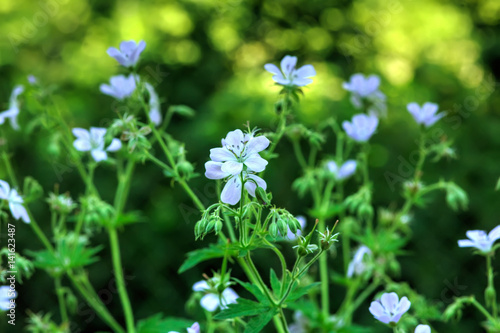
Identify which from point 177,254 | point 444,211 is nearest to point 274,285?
point 177,254

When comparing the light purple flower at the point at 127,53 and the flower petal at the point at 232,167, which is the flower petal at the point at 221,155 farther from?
the light purple flower at the point at 127,53

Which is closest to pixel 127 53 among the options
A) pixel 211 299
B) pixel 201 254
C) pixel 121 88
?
pixel 121 88

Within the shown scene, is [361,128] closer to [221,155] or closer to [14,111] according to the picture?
[221,155]

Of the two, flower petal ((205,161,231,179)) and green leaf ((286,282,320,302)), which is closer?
flower petal ((205,161,231,179))

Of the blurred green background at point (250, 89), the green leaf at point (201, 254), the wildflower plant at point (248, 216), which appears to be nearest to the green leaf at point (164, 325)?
the wildflower plant at point (248, 216)

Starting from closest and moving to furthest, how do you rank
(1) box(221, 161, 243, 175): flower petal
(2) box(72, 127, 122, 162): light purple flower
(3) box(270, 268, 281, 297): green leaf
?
(1) box(221, 161, 243, 175): flower petal → (3) box(270, 268, 281, 297): green leaf → (2) box(72, 127, 122, 162): light purple flower

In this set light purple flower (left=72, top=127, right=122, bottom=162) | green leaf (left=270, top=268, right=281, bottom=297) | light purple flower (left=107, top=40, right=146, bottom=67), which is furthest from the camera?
light purple flower (left=72, top=127, right=122, bottom=162)

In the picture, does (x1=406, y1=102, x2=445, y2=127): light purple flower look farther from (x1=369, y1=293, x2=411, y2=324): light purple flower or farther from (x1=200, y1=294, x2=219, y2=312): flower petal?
(x1=200, y1=294, x2=219, y2=312): flower petal

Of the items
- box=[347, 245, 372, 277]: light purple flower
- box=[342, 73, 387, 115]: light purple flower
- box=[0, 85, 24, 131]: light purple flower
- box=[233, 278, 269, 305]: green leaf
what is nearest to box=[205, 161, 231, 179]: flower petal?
box=[233, 278, 269, 305]: green leaf
